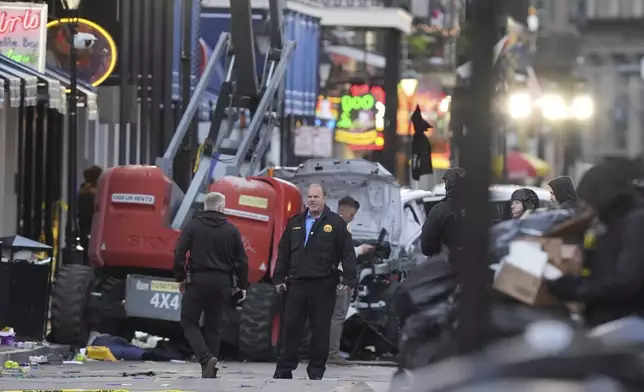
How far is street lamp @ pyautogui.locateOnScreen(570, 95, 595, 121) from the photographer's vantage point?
44.8 metres

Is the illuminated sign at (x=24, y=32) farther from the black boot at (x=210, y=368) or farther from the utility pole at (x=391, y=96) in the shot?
the utility pole at (x=391, y=96)

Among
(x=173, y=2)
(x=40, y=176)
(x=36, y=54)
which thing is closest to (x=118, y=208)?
(x=36, y=54)

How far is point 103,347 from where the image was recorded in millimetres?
19031

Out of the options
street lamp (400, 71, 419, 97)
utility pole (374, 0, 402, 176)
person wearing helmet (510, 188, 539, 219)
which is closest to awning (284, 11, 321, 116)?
utility pole (374, 0, 402, 176)

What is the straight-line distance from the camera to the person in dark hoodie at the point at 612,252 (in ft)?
27.5

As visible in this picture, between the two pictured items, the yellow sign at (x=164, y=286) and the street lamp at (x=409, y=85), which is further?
the street lamp at (x=409, y=85)

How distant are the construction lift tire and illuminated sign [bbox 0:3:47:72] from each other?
225 inches

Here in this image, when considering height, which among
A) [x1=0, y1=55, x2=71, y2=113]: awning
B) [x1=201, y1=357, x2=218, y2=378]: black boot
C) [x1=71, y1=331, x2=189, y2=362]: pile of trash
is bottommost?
[x1=71, y1=331, x2=189, y2=362]: pile of trash

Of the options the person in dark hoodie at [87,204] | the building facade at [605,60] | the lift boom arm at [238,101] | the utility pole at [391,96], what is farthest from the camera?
the building facade at [605,60]

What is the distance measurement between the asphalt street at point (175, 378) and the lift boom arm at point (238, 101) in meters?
2.92

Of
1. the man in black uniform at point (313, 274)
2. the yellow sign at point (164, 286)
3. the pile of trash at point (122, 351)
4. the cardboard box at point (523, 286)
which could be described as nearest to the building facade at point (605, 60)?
the pile of trash at point (122, 351)

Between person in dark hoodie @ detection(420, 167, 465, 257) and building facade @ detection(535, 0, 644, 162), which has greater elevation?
building facade @ detection(535, 0, 644, 162)

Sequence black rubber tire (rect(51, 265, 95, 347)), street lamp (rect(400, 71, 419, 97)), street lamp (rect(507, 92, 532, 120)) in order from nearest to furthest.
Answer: black rubber tire (rect(51, 265, 95, 347)) < street lamp (rect(400, 71, 419, 97)) < street lamp (rect(507, 92, 532, 120))

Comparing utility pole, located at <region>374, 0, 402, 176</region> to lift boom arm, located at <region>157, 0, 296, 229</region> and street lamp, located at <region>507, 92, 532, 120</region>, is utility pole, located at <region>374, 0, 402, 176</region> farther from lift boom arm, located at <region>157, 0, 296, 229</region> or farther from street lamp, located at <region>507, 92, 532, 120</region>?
lift boom arm, located at <region>157, 0, 296, 229</region>
